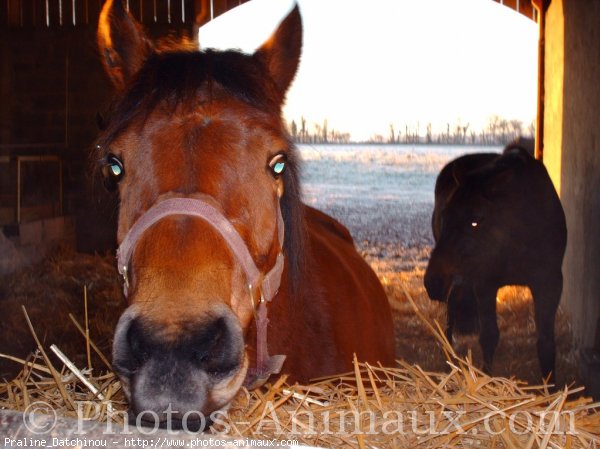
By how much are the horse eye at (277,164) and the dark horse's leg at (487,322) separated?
8.33 ft

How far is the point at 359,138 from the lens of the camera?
4.21m

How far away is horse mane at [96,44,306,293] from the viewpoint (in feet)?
5.51

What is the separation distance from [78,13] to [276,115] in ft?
11.7

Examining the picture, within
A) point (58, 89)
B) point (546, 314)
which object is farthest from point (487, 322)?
point (58, 89)

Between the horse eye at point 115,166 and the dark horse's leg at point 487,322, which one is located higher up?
the horse eye at point 115,166

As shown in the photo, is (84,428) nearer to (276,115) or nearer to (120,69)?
(276,115)

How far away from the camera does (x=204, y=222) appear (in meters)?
1.46

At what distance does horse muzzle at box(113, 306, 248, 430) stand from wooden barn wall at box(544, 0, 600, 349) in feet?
9.33

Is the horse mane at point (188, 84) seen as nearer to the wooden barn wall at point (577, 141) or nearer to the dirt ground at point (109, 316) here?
the dirt ground at point (109, 316)

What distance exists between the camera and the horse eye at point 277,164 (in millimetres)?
1711
